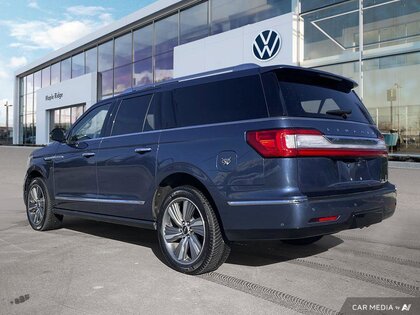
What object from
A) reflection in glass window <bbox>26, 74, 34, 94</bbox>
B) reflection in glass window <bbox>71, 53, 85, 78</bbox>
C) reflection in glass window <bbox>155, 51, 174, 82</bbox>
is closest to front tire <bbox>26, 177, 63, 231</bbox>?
reflection in glass window <bbox>155, 51, 174, 82</bbox>

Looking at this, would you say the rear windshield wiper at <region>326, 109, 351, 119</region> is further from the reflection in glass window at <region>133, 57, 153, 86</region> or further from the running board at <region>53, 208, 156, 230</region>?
the reflection in glass window at <region>133, 57, 153, 86</region>

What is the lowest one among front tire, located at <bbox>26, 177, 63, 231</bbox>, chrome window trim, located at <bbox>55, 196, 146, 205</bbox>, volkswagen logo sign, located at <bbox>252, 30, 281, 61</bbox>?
front tire, located at <bbox>26, 177, 63, 231</bbox>

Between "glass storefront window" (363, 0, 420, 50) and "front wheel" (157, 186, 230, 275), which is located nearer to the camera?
"front wheel" (157, 186, 230, 275)

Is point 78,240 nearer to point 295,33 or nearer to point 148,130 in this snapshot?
point 148,130

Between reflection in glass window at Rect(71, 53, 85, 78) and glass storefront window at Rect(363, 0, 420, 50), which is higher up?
reflection in glass window at Rect(71, 53, 85, 78)

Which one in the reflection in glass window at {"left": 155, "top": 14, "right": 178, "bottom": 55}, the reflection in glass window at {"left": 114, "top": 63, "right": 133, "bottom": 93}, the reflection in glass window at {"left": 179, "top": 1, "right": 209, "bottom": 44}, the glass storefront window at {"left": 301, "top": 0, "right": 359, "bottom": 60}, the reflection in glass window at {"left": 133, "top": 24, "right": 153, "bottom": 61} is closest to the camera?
the glass storefront window at {"left": 301, "top": 0, "right": 359, "bottom": 60}

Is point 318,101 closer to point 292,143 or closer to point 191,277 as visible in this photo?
point 292,143

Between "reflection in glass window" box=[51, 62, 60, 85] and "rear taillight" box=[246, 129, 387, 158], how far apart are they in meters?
33.6

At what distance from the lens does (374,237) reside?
6559mm

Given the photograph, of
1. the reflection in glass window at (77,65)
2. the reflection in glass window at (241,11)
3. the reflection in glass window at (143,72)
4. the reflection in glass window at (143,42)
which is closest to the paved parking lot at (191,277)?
the reflection in glass window at (241,11)

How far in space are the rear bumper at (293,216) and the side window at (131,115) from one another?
1.81m

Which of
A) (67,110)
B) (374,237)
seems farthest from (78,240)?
(67,110)

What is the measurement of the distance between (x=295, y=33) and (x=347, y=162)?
501 inches

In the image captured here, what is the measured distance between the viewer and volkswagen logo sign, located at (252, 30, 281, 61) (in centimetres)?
1652
